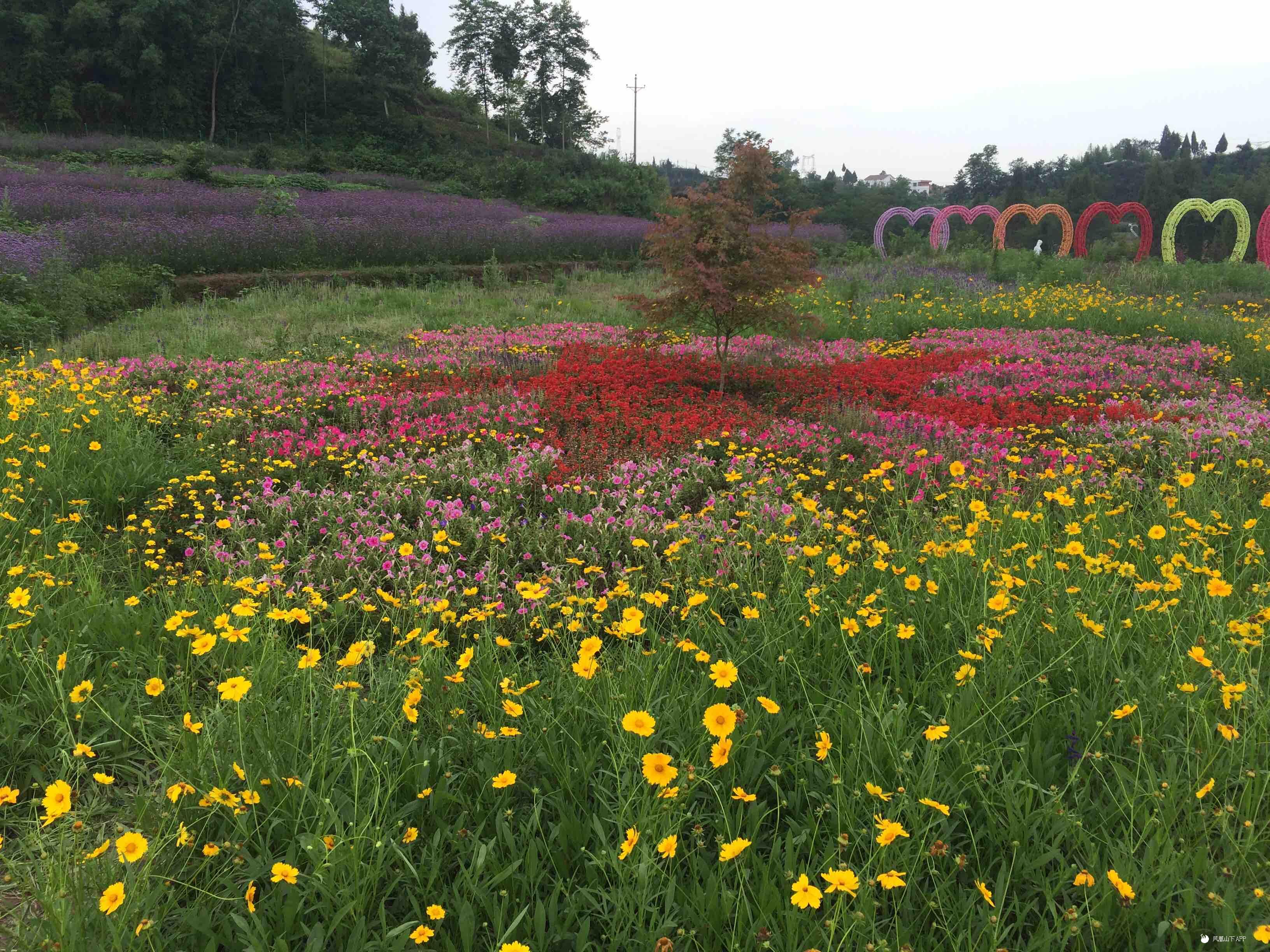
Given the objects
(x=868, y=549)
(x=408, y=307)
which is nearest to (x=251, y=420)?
(x=868, y=549)

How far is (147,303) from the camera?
1116 cm

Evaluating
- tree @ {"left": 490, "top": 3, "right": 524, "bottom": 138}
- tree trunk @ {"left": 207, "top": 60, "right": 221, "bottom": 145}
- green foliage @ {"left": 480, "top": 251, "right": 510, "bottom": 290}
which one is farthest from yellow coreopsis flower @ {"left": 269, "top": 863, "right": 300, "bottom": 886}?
tree @ {"left": 490, "top": 3, "right": 524, "bottom": 138}

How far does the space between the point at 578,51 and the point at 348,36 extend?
1332cm

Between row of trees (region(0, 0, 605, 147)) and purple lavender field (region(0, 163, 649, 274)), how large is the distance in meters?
14.3

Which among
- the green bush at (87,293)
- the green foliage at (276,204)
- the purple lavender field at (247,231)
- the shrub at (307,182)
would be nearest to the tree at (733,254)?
the green bush at (87,293)

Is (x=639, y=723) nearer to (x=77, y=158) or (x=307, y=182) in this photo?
(x=307, y=182)

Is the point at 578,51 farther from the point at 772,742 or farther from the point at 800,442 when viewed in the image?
the point at 772,742

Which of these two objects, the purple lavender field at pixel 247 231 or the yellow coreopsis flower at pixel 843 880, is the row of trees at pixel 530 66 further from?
the yellow coreopsis flower at pixel 843 880

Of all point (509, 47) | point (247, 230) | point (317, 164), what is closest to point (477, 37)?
point (509, 47)

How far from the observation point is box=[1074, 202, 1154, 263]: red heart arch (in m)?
20.4

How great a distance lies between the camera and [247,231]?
13844 millimetres

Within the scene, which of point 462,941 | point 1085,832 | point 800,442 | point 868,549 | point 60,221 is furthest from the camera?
point 60,221

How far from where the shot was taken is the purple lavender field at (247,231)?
40.2ft

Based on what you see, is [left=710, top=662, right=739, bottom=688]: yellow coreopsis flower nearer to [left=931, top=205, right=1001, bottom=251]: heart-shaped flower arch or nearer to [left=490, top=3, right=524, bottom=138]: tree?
[left=931, top=205, right=1001, bottom=251]: heart-shaped flower arch
